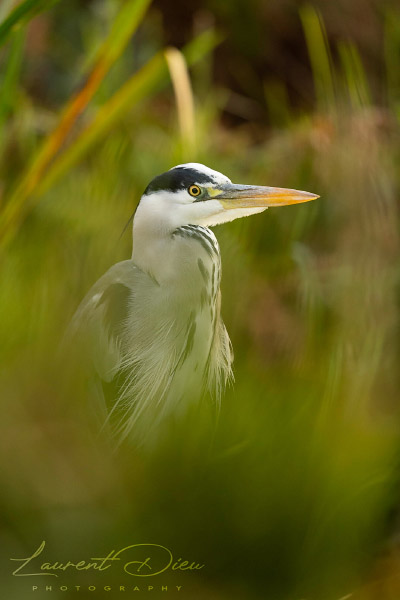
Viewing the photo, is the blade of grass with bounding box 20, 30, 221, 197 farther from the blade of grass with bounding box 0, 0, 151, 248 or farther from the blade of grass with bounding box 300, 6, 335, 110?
the blade of grass with bounding box 300, 6, 335, 110

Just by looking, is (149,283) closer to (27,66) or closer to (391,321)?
(391,321)

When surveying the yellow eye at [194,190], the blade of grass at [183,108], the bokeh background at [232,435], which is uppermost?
the blade of grass at [183,108]

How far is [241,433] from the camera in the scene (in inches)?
11.7

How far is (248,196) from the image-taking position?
0.30 metres

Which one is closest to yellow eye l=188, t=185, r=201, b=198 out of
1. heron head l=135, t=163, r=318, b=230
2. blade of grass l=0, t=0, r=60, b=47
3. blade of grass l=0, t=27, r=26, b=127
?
heron head l=135, t=163, r=318, b=230

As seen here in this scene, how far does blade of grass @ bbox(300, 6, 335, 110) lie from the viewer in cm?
50

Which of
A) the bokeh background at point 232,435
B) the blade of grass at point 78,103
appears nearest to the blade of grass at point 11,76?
the blade of grass at point 78,103

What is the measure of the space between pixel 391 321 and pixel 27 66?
1808mm

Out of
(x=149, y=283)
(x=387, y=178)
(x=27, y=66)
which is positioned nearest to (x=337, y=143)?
(x=387, y=178)

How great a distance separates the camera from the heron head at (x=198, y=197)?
0.97ft

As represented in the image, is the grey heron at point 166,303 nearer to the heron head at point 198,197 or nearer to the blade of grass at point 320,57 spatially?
the heron head at point 198,197

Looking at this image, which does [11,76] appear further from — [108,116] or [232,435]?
[232,435]

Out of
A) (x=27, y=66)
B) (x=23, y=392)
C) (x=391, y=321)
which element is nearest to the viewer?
(x=23, y=392)

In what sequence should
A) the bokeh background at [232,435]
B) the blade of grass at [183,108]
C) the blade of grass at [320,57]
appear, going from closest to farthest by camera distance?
the bokeh background at [232,435] < the blade of grass at [183,108] < the blade of grass at [320,57]
